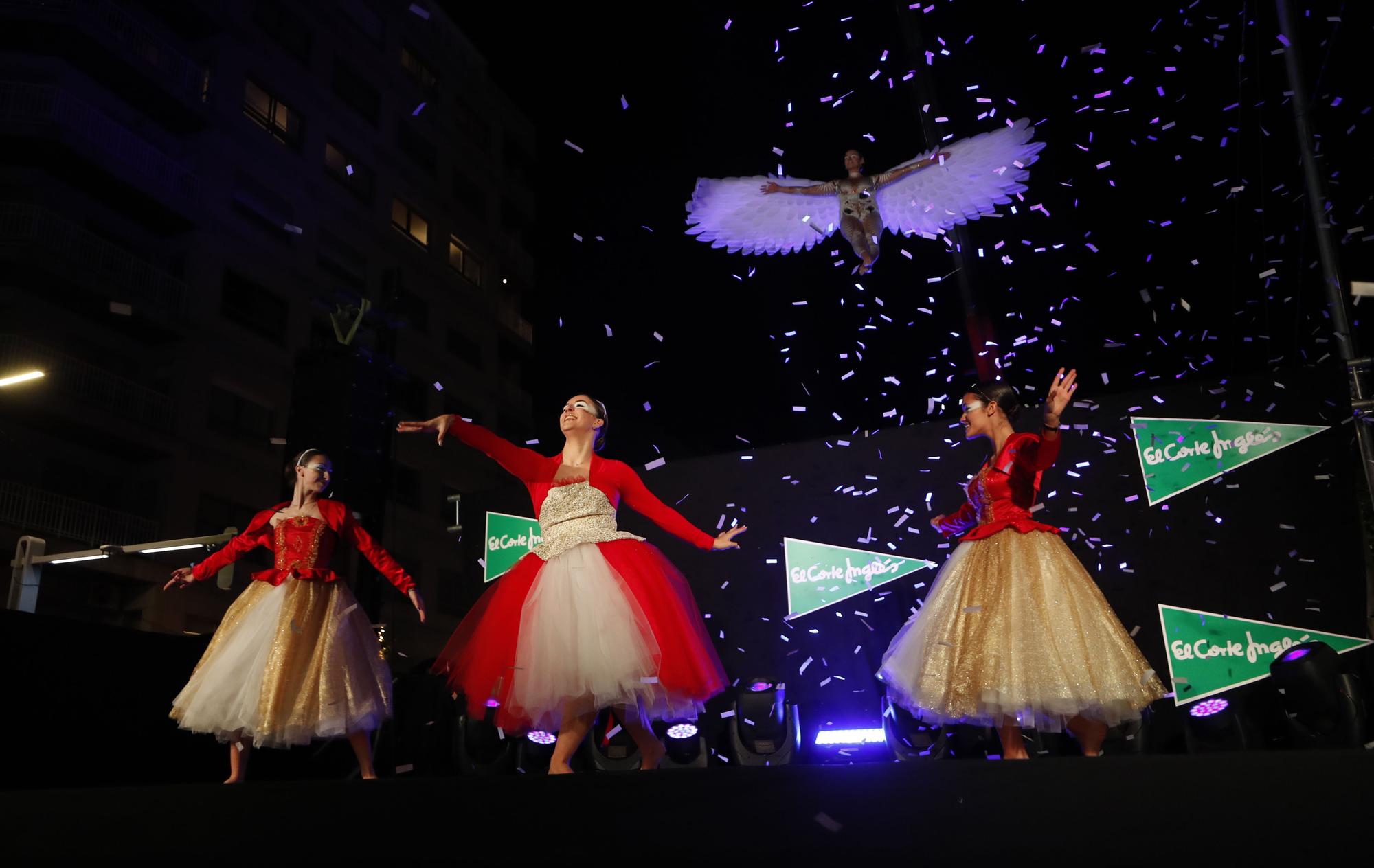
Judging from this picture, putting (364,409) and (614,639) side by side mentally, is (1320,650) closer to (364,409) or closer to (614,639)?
(614,639)

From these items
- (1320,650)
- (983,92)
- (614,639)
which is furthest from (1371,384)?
(614,639)

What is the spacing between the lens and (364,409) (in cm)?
720

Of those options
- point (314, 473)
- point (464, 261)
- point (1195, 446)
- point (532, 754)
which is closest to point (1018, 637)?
point (314, 473)

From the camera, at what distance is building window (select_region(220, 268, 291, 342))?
15312 mm

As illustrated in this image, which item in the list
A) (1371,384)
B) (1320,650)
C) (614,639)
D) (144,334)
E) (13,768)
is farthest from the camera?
(144,334)

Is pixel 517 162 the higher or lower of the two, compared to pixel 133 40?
higher

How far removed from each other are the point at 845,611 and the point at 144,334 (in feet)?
37.1

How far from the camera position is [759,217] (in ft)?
22.7

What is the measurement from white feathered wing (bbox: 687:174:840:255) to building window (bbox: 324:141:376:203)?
11.9 m

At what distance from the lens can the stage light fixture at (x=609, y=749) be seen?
21.7ft

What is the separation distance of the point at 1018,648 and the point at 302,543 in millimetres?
2814

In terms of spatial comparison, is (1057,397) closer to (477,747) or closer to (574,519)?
(574,519)

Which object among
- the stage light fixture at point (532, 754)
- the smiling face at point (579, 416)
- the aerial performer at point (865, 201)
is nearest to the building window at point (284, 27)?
the aerial performer at point (865, 201)

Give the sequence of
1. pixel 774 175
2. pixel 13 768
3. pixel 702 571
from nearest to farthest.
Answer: pixel 13 768
pixel 774 175
pixel 702 571
